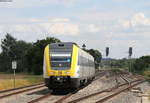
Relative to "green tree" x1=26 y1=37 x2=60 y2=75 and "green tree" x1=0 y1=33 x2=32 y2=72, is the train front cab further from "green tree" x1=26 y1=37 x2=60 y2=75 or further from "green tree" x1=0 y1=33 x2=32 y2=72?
"green tree" x1=0 y1=33 x2=32 y2=72

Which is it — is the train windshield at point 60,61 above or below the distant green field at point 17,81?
above

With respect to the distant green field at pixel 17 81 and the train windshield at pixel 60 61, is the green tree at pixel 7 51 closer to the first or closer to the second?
the distant green field at pixel 17 81

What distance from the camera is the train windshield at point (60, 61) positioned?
2575cm

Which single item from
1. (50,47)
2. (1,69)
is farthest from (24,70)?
(50,47)

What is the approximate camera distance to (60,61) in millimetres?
25953

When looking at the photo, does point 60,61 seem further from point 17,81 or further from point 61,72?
point 17,81

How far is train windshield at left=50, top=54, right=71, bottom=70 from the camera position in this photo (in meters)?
25.8

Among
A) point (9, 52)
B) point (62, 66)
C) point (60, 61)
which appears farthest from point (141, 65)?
point (62, 66)

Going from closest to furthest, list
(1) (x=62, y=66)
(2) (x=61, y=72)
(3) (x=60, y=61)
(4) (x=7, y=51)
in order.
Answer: (2) (x=61, y=72), (1) (x=62, y=66), (3) (x=60, y=61), (4) (x=7, y=51)

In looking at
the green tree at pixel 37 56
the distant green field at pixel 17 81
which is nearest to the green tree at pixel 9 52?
the green tree at pixel 37 56

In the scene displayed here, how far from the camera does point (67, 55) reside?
85.7 feet

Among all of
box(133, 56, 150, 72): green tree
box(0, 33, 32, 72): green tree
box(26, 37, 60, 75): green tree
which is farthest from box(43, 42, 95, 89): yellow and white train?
box(0, 33, 32, 72): green tree

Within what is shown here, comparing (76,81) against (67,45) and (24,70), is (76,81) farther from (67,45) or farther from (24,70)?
(24,70)

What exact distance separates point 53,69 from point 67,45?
196 cm
